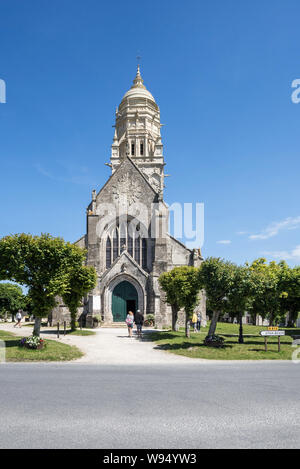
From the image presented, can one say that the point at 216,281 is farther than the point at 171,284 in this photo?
No

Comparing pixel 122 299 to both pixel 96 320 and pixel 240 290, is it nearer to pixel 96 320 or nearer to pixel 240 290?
pixel 96 320

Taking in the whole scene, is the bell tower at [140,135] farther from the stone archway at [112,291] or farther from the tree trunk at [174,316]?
the tree trunk at [174,316]

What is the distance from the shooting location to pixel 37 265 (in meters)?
18.2

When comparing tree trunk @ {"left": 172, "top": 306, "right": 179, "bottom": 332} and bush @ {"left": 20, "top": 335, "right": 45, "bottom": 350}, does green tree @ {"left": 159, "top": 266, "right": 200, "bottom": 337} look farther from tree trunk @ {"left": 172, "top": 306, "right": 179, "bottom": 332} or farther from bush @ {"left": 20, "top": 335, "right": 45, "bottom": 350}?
bush @ {"left": 20, "top": 335, "right": 45, "bottom": 350}

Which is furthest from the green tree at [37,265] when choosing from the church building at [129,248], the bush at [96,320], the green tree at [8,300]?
the green tree at [8,300]

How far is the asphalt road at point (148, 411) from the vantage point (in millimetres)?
5383

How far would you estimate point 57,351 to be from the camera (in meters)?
16.6

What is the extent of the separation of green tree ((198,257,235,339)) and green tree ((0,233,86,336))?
7.51m

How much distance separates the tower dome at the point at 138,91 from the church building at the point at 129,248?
23351mm

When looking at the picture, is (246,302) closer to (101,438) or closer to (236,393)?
(236,393)

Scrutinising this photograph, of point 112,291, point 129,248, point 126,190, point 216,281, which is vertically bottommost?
point 112,291

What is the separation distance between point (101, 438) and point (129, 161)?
3335 centimetres

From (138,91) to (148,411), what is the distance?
183 feet

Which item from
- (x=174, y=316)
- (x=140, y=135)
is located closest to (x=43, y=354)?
(x=174, y=316)
